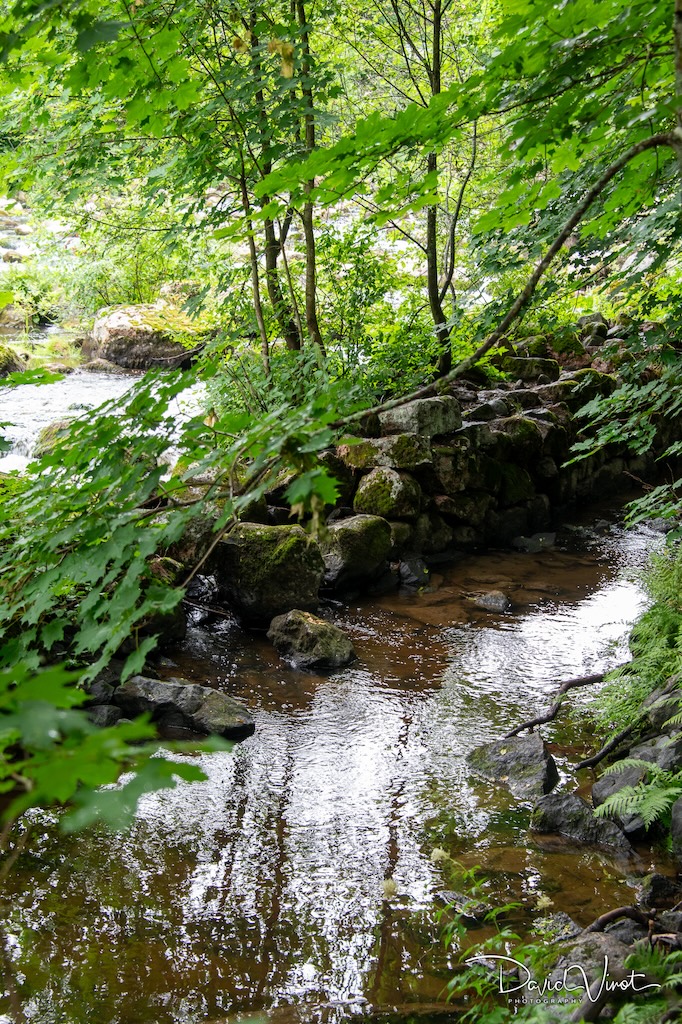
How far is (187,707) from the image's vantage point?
5.27 metres

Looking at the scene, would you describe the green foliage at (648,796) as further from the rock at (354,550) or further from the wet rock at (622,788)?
the rock at (354,550)

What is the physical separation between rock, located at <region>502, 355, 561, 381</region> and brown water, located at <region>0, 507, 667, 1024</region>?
24.0 ft

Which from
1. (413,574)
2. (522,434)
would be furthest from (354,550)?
(522,434)

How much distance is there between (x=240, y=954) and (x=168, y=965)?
32 centimetres

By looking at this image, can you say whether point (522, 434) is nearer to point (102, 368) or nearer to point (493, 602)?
point (493, 602)

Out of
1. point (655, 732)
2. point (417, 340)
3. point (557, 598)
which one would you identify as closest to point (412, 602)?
point (557, 598)

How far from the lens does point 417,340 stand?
344 inches

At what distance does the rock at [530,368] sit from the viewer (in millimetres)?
12945

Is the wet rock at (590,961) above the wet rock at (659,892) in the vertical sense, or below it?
above

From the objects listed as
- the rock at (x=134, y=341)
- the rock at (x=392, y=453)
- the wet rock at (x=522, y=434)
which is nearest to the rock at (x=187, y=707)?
the rock at (x=392, y=453)

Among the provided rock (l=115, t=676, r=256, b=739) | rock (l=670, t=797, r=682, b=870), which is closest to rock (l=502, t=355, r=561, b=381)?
rock (l=115, t=676, r=256, b=739)

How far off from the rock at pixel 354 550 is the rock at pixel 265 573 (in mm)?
616

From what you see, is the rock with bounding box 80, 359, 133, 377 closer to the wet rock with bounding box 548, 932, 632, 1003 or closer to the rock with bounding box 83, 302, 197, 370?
the rock with bounding box 83, 302, 197, 370

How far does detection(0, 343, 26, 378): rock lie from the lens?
578 inches
